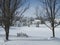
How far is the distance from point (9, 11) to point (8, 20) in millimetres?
818

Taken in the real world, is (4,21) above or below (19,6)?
below

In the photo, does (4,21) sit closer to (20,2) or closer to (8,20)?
(8,20)

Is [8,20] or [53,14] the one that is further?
[53,14]

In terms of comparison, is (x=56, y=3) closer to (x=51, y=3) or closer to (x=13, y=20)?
(x=51, y=3)

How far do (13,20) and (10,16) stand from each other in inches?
36.6

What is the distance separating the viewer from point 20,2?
54.6 feet

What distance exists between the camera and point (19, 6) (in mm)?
16672

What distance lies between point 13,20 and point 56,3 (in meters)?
5.20

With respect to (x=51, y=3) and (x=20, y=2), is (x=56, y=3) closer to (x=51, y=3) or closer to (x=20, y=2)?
(x=51, y=3)

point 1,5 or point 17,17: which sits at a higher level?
point 1,5

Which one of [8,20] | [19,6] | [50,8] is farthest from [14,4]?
[50,8]

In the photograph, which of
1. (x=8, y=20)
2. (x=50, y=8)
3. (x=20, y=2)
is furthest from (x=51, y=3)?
(x=8, y=20)

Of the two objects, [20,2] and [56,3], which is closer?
[20,2]

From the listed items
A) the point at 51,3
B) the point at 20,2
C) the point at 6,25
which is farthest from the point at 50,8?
the point at 6,25
